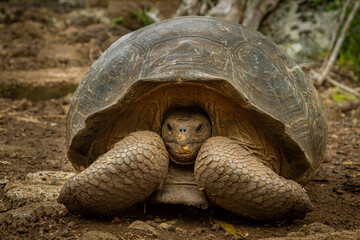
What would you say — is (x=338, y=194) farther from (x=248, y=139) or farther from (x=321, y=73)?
(x=321, y=73)

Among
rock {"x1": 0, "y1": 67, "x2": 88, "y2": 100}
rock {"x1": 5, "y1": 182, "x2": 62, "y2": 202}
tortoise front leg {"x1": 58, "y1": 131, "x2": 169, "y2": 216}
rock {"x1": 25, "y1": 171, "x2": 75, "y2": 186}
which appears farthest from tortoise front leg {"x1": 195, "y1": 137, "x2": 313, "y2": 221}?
rock {"x1": 0, "y1": 67, "x2": 88, "y2": 100}

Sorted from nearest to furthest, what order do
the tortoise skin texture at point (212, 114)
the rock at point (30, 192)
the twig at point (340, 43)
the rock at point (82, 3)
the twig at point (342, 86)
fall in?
the tortoise skin texture at point (212, 114), the rock at point (30, 192), the twig at point (342, 86), the twig at point (340, 43), the rock at point (82, 3)

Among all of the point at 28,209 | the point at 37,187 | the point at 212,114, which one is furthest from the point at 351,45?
the point at 28,209

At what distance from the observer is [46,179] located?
3160 mm

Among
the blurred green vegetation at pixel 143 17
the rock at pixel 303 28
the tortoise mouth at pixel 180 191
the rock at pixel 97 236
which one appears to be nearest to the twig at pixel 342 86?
the rock at pixel 303 28

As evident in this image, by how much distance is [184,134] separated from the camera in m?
2.53

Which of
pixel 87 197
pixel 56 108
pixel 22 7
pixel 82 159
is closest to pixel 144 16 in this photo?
pixel 22 7

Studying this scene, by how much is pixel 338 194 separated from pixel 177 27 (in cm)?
174

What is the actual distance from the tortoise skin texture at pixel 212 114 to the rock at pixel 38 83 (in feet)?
11.3

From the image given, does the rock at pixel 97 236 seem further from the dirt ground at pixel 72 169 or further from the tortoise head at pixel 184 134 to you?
the tortoise head at pixel 184 134

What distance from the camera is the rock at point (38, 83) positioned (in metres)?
6.05

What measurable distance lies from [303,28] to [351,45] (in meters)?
0.88

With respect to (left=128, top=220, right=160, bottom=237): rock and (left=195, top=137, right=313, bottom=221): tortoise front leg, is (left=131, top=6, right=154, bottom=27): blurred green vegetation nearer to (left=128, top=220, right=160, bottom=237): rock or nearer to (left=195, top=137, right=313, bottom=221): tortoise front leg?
(left=195, top=137, right=313, bottom=221): tortoise front leg

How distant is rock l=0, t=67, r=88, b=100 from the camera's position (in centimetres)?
605
